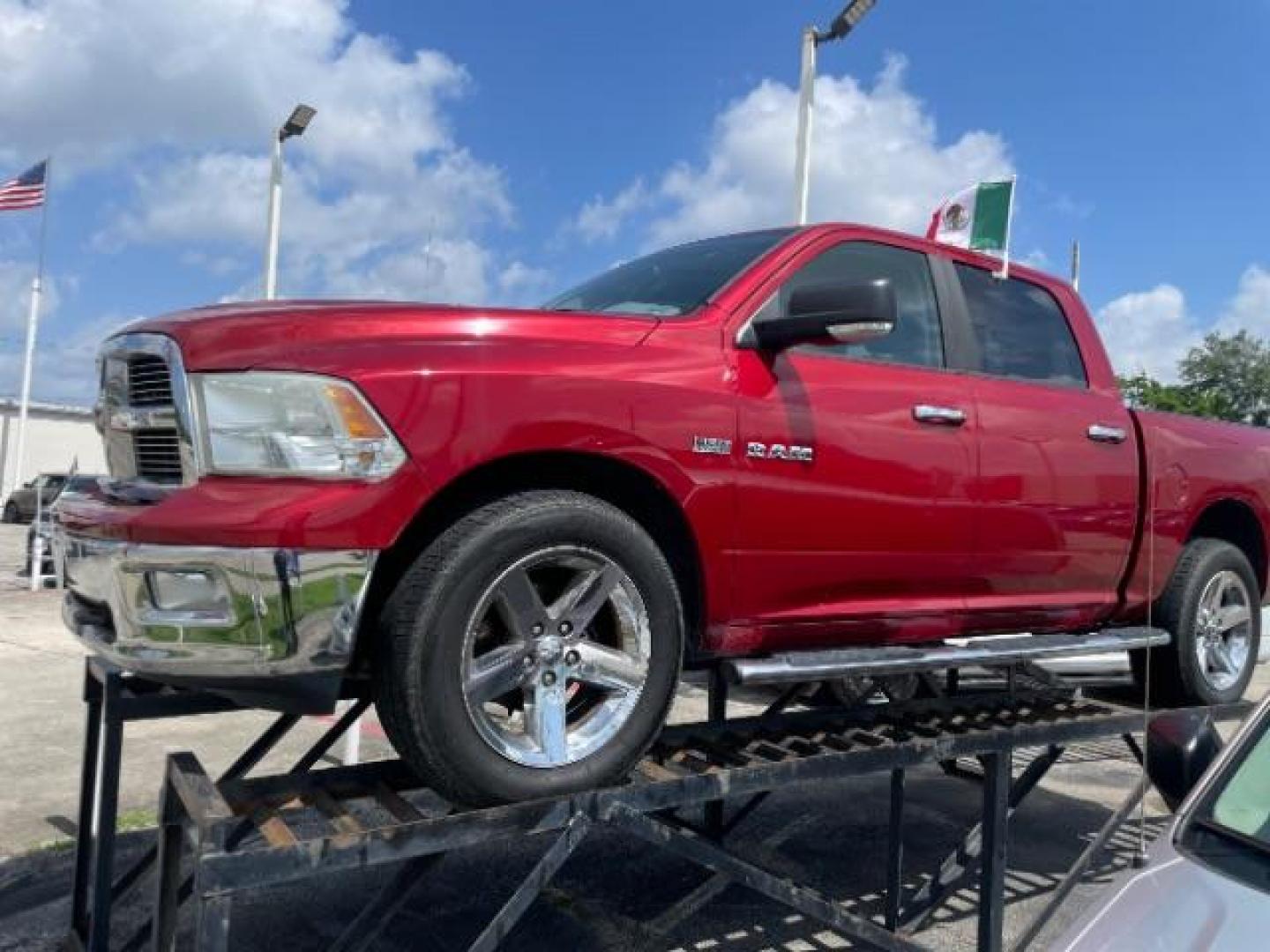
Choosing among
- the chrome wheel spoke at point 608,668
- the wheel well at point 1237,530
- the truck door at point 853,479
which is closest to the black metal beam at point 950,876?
the truck door at point 853,479

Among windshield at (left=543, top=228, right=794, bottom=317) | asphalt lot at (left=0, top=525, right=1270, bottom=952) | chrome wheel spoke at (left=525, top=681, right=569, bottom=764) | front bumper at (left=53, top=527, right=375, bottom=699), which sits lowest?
asphalt lot at (left=0, top=525, right=1270, bottom=952)

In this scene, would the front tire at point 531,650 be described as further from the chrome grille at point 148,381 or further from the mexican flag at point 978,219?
the mexican flag at point 978,219

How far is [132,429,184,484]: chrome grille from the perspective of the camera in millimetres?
2836

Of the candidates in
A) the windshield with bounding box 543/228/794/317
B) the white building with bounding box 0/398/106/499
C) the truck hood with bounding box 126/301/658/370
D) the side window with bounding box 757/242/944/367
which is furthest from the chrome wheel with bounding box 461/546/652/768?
the white building with bounding box 0/398/106/499

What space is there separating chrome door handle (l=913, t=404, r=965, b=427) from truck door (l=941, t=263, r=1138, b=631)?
0.14 meters

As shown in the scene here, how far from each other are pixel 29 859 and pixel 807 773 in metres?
3.53

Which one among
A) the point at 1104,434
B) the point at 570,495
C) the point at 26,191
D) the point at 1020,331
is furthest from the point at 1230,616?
the point at 26,191

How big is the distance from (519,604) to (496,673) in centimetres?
18

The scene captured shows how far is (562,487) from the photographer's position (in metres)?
3.17

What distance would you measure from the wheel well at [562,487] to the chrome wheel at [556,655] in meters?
0.23

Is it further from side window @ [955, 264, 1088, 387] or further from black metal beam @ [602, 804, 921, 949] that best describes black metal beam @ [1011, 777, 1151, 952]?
side window @ [955, 264, 1088, 387]

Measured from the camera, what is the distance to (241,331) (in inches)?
109

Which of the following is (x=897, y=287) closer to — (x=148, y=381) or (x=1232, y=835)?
(x=1232, y=835)

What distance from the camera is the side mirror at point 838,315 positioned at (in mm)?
3223
